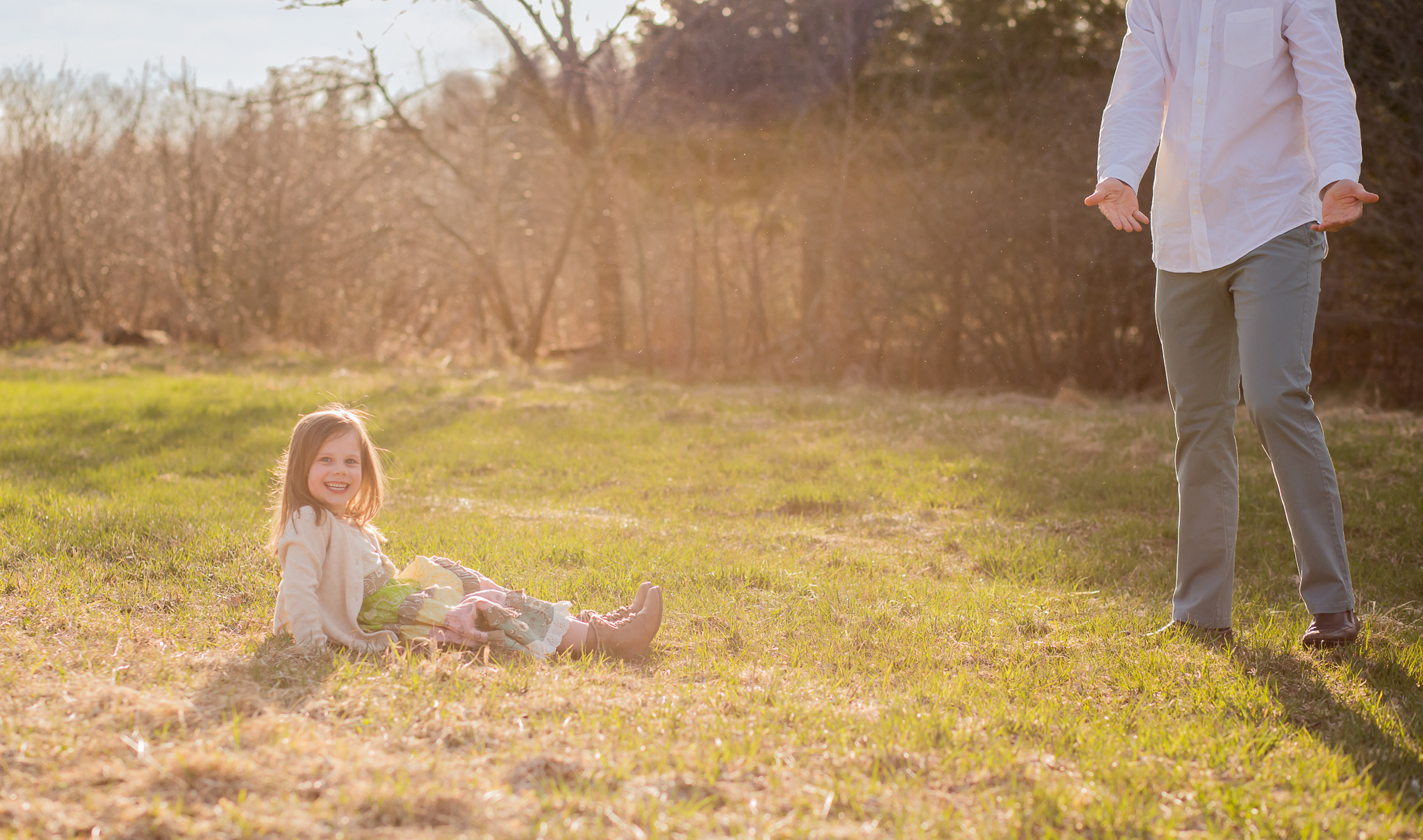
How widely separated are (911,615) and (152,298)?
1906cm

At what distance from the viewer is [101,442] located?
7488 mm

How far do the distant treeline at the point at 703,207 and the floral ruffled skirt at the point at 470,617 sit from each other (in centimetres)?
926

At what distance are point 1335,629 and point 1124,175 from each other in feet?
5.11

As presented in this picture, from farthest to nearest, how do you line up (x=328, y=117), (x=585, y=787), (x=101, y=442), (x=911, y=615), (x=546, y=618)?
(x=328, y=117) → (x=101, y=442) → (x=911, y=615) → (x=546, y=618) → (x=585, y=787)

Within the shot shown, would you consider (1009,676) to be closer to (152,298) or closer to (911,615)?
(911,615)

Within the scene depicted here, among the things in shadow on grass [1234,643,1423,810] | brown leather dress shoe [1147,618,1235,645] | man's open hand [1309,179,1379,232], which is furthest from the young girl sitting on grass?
man's open hand [1309,179,1379,232]

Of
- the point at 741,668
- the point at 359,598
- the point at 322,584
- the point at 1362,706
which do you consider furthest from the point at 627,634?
the point at 1362,706

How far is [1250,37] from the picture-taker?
325 centimetres

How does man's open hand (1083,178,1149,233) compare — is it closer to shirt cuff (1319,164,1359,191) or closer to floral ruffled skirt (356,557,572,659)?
shirt cuff (1319,164,1359,191)

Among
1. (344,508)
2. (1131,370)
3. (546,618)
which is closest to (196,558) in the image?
Result: (344,508)

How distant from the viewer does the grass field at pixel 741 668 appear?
2111mm

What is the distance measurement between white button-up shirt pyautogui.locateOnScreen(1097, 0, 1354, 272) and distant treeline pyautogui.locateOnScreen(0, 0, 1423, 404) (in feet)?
24.9

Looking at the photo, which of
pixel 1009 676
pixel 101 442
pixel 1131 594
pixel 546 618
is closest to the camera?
pixel 1009 676

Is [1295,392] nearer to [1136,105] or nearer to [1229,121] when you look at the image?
[1229,121]
